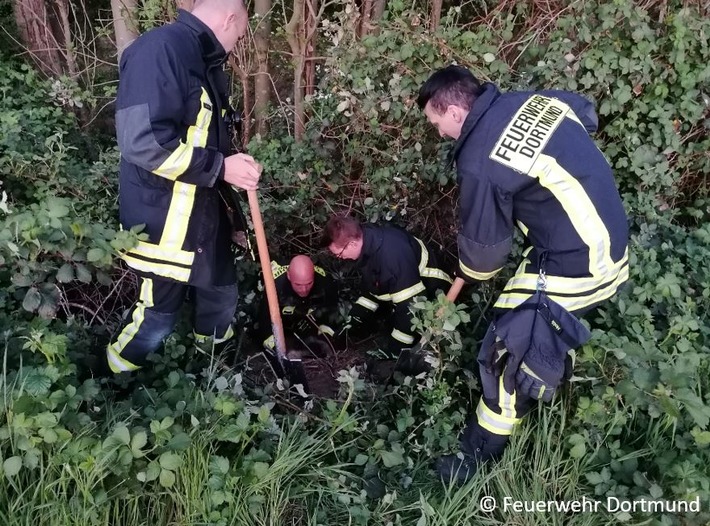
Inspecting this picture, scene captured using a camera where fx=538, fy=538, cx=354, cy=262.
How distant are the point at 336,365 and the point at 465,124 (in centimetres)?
199

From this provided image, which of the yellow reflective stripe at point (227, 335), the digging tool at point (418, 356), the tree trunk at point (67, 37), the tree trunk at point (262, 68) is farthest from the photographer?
the tree trunk at point (67, 37)

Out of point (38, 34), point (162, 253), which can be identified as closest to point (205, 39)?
point (162, 253)

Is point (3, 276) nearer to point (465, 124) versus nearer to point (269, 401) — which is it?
point (269, 401)

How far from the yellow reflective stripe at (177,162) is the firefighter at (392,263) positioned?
1095 mm

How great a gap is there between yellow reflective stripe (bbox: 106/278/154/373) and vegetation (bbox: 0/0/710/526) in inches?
3.8

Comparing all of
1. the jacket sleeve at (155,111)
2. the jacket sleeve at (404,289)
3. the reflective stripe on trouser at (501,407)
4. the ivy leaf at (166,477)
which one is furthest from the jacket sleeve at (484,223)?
the ivy leaf at (166,477)

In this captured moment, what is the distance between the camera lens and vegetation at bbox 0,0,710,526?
196cm

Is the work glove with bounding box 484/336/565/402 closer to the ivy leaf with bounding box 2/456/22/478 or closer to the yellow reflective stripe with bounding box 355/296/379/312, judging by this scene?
the yellow reflective stripe with bounding box 355/296/379/312

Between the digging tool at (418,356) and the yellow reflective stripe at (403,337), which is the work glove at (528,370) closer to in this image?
the digging tool at (418,356)

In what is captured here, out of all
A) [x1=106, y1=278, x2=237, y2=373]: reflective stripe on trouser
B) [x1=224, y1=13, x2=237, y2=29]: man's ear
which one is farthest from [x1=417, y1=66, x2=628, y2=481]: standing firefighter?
[x1=106, y1=278, x2=237, y2=373]: reflective stripe on trouser

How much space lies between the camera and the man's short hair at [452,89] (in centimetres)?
227

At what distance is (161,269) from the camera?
8.20 ft

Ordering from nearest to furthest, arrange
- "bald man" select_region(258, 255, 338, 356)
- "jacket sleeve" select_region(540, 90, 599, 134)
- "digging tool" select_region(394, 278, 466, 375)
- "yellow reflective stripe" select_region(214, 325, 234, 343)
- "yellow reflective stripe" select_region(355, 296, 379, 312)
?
1. "jacket sleeve" select_region(540, 90, 599, 134)
2. "digging tool" select_region(394, 278, 466, 375)
3. "yellow reflective stripe" select_region(214, 325, 234, 343)
4. "bald man" select_region(258, 255, 338, 356)
5. "yellow reflective stripe" select_region(355, 296, 379, 312)

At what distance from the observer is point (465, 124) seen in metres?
2.24
